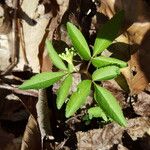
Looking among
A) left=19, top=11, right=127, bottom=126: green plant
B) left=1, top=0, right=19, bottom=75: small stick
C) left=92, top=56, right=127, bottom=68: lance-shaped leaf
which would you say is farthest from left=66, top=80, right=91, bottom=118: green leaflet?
left=1, top=0, right=19, bottom=75: small stick

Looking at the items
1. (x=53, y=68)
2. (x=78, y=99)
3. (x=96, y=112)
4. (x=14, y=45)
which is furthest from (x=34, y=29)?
(x=78, y=99)

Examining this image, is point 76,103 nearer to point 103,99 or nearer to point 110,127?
point 103,99

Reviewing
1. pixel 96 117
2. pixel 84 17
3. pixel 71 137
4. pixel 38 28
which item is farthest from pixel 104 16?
pixel 71 137

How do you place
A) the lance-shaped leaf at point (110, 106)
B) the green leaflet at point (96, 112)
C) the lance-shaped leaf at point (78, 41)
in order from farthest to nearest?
the green leaflet at point (96, 112)
the lance-shaped leaf at point (78, 41)
the lance-shaped leaf at point (110, 106)

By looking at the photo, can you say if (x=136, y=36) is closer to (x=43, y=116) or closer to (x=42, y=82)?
(x=42, y=82)

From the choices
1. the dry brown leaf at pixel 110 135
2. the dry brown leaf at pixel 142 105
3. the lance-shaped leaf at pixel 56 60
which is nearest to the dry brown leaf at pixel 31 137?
the dry brown leaf at pixel 110 135

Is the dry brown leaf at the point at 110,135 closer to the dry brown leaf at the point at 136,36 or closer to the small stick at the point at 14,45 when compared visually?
the dry brown leaf at the point at 136,36

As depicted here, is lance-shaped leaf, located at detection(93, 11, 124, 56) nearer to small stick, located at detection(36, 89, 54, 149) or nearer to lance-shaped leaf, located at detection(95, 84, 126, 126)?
lance-shaped leaf, located at detection(95, 84, 126, 126)
